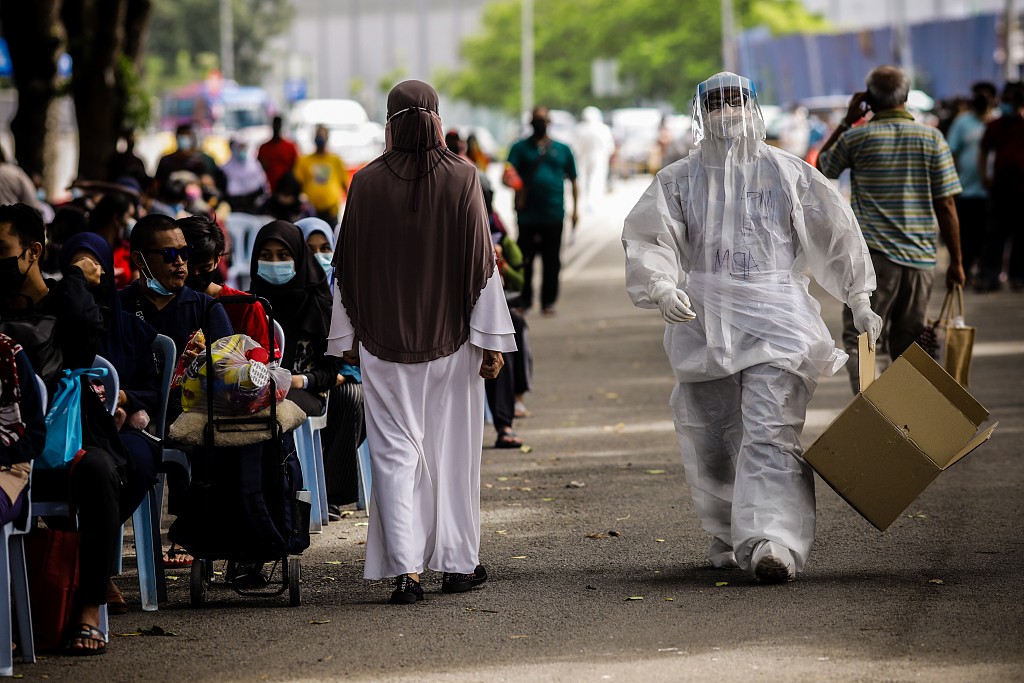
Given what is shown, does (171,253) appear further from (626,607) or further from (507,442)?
(507,442)

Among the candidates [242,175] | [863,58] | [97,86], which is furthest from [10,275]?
[863,58]

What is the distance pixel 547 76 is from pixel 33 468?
80.7m

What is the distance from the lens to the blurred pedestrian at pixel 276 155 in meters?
21.0

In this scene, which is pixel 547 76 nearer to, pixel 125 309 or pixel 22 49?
pixel 22 49

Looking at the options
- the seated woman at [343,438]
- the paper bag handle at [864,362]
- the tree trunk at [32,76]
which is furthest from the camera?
the tree trunk at [32,76]

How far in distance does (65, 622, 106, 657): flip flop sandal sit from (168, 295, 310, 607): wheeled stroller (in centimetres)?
56

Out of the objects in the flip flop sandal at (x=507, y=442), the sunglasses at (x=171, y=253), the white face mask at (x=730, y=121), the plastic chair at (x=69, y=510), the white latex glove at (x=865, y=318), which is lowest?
the flip flop sandal at (x=507, y=442)

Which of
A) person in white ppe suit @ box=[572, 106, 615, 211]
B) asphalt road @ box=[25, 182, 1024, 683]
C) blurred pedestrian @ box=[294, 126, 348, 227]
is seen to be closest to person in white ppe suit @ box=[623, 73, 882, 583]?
asphalt road @ box=[25, 182, 1024, 683]

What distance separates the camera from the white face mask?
266 inches

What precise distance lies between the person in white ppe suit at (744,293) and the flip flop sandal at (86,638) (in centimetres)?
238

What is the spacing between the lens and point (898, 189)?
30.5ft

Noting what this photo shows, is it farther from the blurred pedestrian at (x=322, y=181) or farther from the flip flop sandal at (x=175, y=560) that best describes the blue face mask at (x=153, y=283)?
the blurred pedestrian at (x=322, y=181)

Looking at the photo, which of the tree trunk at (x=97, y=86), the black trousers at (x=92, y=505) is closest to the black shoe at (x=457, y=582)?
the black trousers at (x=92, y=505)

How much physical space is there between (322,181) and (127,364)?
1170cm
